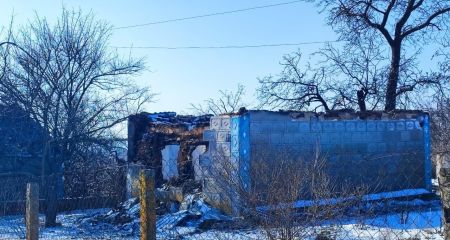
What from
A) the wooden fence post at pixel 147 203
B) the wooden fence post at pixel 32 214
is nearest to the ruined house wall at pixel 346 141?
the wooden fence post at pixel 32 214

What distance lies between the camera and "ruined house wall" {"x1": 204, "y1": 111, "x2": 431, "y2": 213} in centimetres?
1266

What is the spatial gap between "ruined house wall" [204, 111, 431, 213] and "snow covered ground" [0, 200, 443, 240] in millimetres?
1009

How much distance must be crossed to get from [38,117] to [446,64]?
14602mm

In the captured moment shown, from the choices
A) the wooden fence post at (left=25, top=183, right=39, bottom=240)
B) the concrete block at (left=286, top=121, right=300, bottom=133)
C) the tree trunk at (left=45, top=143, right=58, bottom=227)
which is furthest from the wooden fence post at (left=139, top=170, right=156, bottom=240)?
the concrete block at (left=286, top=121, right=300, bottom=133)

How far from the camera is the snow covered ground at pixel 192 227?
7.71 metres

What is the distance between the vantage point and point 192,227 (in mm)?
11742

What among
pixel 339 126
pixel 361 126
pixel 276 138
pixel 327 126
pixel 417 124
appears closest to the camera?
pixel 276 138

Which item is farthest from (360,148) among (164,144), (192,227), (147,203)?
(147,203)

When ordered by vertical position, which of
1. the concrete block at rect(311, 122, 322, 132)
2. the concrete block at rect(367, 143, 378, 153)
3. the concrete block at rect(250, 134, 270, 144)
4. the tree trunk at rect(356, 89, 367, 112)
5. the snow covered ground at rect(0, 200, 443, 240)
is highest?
the tree trunk at rect(356, 89, 367, 112)

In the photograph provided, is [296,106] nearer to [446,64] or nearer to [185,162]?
[446,64]

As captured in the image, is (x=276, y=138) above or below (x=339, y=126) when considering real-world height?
below

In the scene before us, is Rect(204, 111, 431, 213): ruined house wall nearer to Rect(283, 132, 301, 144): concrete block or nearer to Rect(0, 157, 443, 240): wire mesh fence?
Rect(283, 132, 301, 144): concrete block

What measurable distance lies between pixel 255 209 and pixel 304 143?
7.35 metres

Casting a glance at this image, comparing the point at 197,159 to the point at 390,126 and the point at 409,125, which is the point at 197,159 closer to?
the point at 390,126
